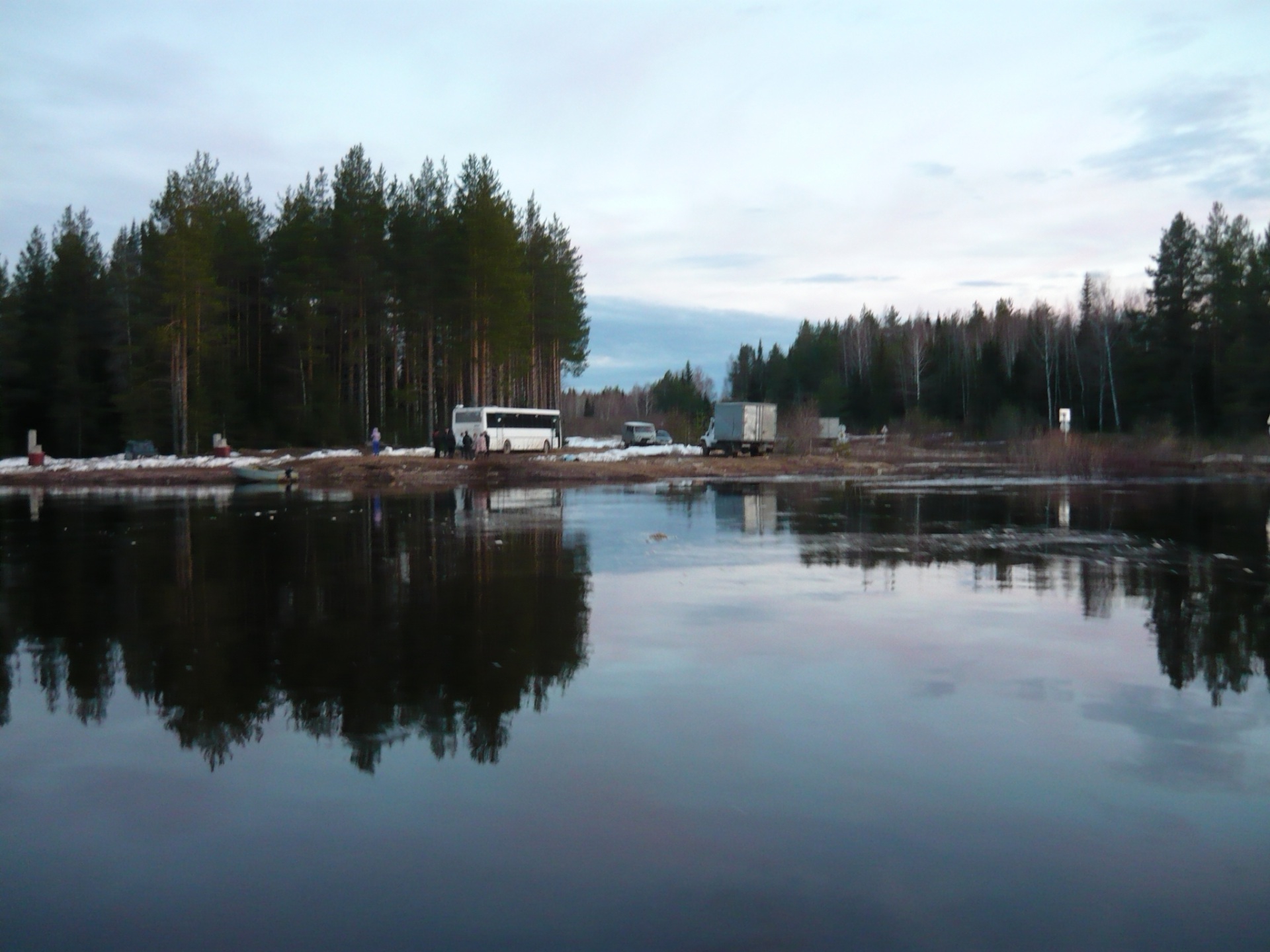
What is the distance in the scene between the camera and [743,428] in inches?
2467

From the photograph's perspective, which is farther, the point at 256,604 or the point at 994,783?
the point at 256,604

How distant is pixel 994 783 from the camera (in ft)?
20.2

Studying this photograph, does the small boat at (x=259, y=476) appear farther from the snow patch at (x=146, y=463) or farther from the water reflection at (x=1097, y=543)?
the water reflection at (x=1097, y=543)

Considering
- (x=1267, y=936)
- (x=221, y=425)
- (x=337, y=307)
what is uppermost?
(x=337, y=307)

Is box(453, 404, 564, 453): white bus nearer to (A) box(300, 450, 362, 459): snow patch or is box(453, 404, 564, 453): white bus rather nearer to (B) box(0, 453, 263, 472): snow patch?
(A) box(300, 450, 362, 459): snow patch

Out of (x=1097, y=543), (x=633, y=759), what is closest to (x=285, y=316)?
(x=1097, y=543)

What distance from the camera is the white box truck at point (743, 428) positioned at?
2467 inches

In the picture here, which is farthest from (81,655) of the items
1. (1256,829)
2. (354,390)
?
(354,390)

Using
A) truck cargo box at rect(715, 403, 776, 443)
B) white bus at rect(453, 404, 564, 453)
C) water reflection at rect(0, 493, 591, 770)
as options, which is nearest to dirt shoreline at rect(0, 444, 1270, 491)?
white bus at rect(453, 404, 564, 453)

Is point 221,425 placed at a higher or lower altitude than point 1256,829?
higher

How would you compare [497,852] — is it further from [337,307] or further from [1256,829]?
[337,307]

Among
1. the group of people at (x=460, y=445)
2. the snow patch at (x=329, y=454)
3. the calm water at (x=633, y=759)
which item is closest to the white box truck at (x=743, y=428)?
the group of people at (x=460, y=445)

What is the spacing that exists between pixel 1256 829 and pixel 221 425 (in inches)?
2526

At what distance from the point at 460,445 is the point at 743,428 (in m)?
17.7
